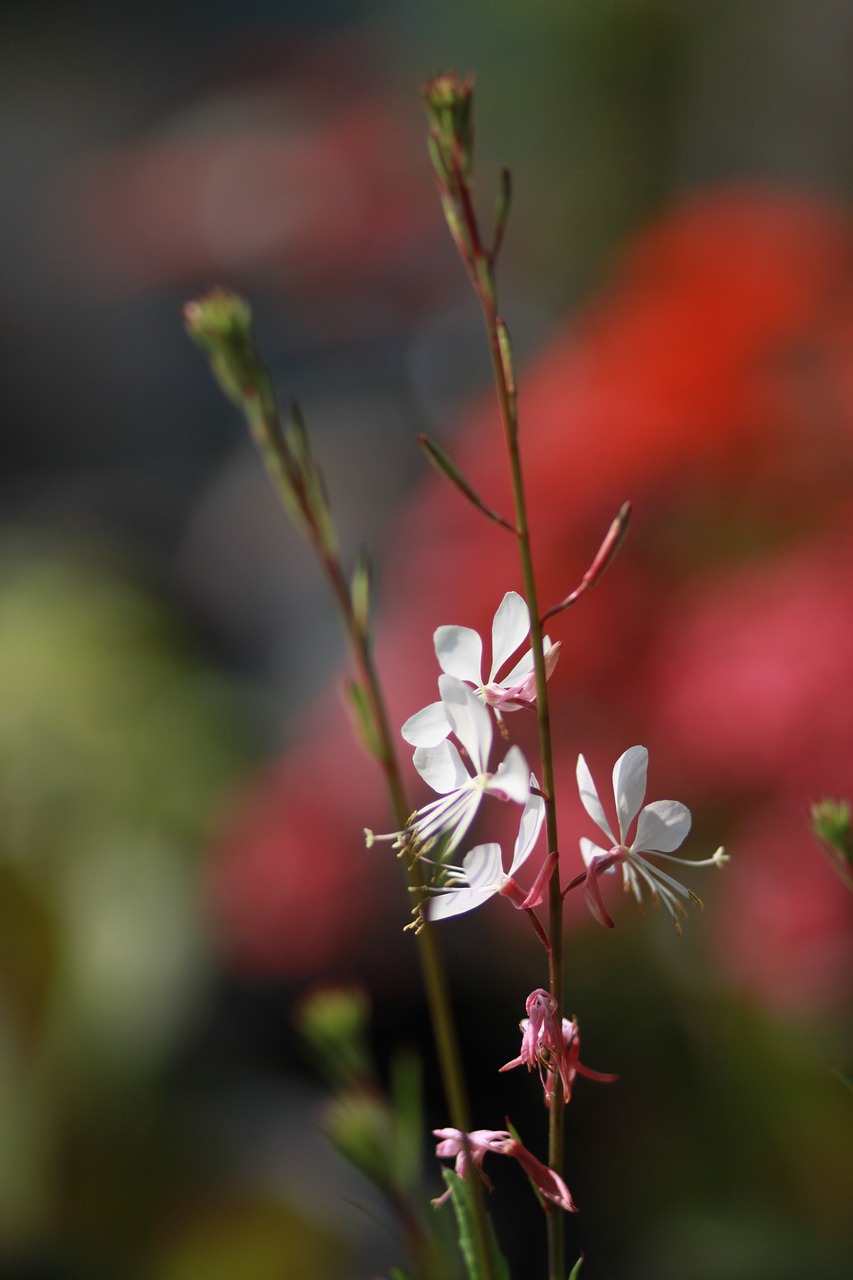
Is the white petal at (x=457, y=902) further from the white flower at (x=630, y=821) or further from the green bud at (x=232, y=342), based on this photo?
the green bud at (x=232, y=342)

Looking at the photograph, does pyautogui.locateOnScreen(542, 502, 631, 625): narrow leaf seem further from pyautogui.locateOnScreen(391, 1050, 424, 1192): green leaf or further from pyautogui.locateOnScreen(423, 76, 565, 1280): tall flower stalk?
pyautogui.locateOnScreen(391, 1050, 424, 1192): green leaf

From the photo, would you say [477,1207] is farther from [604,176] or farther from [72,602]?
[604,176]

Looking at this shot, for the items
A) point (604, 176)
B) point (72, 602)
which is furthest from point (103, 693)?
point (604, 176)

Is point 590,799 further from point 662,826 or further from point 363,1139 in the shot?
point 363,1139

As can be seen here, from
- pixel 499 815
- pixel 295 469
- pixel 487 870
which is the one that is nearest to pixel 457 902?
pixel 487 870

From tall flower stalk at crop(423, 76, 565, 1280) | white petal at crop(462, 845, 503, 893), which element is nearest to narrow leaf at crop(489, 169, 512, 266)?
tall flower stalk at crop(423, 76, 565, 1280)
